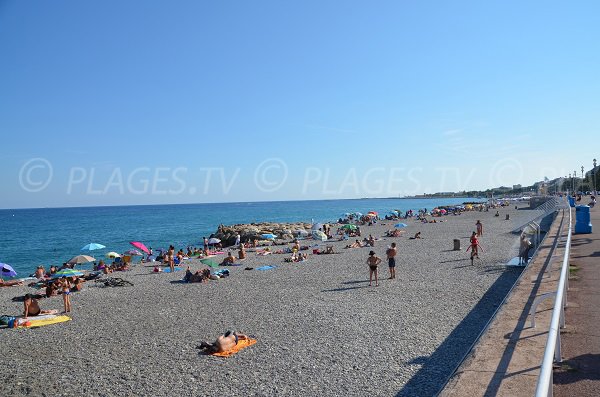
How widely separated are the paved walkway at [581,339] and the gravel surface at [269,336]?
2.39m

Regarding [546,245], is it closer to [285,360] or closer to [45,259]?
[285,360]

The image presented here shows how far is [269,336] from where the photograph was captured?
1010cm

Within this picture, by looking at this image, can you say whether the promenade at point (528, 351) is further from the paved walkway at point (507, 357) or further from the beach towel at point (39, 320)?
the beach towel at point (39, 320)

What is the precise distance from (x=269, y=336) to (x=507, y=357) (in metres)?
6.55

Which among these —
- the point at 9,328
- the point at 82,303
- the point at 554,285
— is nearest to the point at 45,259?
the point at 82,303

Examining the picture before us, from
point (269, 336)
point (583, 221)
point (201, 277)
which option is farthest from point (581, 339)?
point (201, 277)

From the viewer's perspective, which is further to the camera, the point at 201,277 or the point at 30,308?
the point at 201,277

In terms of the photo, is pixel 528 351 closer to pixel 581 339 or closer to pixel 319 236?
pixel 581 339

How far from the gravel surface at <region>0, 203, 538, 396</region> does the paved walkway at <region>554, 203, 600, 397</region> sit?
2391mm

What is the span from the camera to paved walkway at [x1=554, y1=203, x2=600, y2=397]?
3.97m

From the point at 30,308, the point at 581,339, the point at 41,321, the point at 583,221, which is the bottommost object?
the point at 41,321

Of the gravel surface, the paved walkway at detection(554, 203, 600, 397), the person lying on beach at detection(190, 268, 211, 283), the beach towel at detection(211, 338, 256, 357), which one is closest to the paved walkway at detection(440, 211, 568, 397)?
the paved walkway at detection(554, 203, 600, 397)

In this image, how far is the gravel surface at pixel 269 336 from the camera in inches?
298

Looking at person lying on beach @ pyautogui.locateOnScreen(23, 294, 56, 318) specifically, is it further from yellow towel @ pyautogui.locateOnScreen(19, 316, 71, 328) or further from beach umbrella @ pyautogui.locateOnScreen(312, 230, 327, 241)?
beach umbrella @ pyautogui.locateOnScreen(312, 230, 327, 241)
